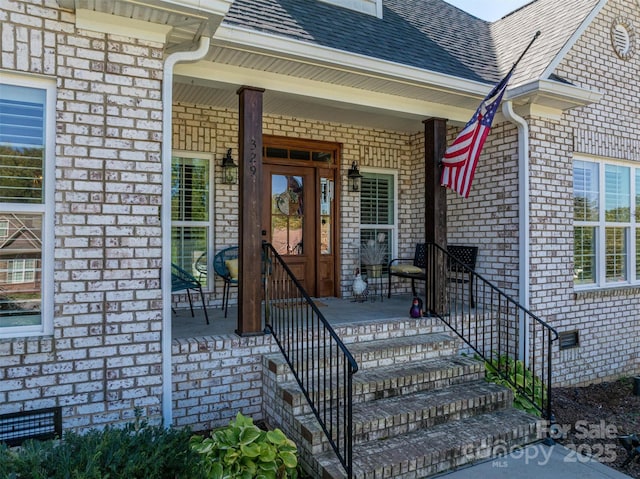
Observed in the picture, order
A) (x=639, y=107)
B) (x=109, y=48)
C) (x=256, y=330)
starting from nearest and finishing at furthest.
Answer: (x=109, y=48), (x=256, y=330), (x=639, y=107)

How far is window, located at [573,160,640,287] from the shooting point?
561cm

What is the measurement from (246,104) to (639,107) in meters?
5.47

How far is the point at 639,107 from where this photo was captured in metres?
6.02

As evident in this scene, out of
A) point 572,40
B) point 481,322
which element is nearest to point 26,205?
point 481,322

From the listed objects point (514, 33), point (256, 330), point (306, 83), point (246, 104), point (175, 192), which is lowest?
point (256, 330)

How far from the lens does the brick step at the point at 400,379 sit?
10.9ft

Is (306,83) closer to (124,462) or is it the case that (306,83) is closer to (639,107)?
(124,462)

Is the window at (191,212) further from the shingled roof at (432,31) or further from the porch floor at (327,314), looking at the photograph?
the shingled roof at (432,31)

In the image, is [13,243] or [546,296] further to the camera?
[546,296]

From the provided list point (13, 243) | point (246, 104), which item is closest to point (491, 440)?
point (246, 104)

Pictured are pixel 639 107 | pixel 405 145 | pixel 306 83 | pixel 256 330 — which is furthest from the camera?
pixel 405 145

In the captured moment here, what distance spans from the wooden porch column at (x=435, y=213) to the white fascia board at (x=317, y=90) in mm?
220

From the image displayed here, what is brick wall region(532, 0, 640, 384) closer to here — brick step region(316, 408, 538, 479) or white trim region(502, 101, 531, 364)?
white trim region(502, 101, 531, 364)

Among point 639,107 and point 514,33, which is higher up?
point 514,33
